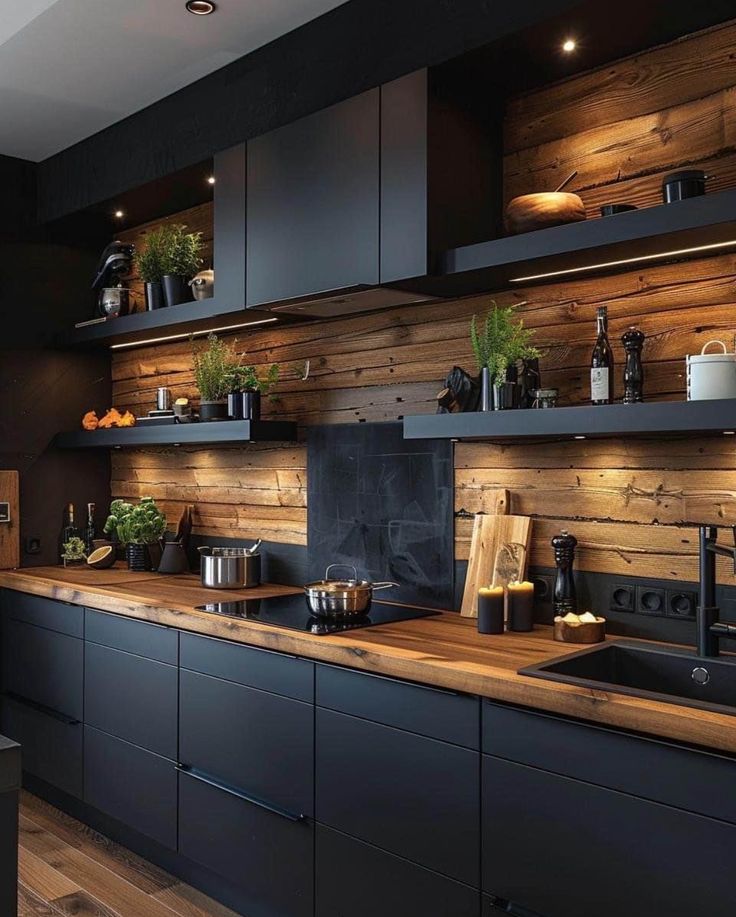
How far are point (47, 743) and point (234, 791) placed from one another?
1276mm

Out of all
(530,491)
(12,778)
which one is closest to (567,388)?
(530,491)

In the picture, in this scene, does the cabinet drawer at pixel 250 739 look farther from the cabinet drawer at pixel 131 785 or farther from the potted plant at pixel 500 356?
the potted plant at pixel 500 356

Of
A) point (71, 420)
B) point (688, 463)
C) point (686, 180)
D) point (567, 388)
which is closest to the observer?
point (686, 180)

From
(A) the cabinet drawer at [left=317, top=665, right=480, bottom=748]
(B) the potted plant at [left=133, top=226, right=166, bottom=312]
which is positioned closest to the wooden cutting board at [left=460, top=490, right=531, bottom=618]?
(A) the cabinet drawer at [left=317, top=665, right=480, bottom=748]

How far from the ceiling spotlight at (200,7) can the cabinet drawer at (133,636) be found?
6.58 feet

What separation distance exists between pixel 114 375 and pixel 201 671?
2.21 metres

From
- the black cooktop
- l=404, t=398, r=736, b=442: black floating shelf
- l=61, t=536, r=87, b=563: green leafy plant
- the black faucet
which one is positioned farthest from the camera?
l=61, t=536, r=87, b=563: green leafy plant

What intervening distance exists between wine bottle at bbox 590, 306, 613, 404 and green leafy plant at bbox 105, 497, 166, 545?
2208 millimetres

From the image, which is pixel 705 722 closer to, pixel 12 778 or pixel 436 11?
pixel 12 778

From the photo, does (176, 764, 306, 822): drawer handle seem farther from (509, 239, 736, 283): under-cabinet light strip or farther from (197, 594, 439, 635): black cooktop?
(509, 239, 736, 283): under-cabinet light strip

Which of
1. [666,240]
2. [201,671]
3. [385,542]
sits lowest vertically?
[201,671]

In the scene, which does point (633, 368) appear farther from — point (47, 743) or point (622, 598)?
point (47, 743)

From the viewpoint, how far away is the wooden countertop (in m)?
1.79

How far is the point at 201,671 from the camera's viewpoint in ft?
9.61
